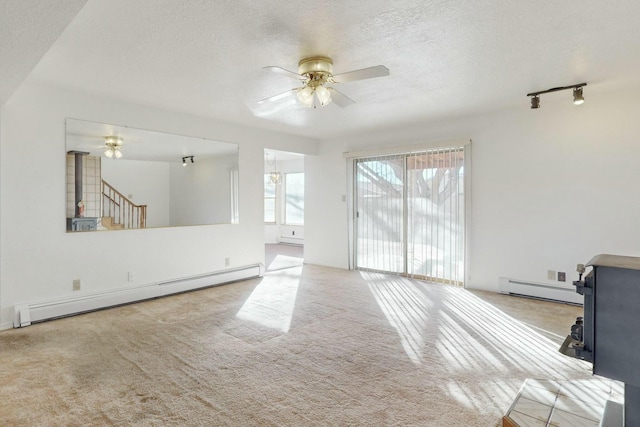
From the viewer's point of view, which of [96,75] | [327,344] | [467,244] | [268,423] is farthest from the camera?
[467,244]

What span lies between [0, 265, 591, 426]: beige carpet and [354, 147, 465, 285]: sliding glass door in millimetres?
1022

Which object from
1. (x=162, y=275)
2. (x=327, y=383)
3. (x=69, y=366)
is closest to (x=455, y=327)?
(x=327, y=383)

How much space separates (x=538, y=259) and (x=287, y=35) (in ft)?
13.3

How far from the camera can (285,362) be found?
2639 millimetres

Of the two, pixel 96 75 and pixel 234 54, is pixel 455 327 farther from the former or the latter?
pixel 96 75

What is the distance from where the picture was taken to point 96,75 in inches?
127

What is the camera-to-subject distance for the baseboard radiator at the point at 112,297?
3.45m

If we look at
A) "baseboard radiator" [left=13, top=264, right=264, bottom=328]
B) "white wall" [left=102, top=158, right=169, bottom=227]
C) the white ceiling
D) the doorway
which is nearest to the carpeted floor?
the doorway

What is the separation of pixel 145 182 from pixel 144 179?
0.04m

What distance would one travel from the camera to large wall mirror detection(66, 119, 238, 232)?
12.5 ft

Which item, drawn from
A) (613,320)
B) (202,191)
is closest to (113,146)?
(202,191)

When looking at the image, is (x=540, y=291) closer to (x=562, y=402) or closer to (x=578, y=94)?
(x=578, y=94)

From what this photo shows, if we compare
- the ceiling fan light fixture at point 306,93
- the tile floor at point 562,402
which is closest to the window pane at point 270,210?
the ceiling fan light fixture at point 306,93

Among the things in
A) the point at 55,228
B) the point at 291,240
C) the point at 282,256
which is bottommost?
the point at 282,256
